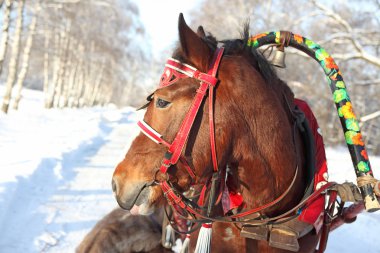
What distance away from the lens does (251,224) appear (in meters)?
1.84

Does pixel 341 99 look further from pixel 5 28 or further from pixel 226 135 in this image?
pixel 5 28

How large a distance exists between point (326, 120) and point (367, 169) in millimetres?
16531

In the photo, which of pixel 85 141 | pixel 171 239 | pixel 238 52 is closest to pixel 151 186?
pixel 238 52

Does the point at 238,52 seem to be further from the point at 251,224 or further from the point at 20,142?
the point at 20,142

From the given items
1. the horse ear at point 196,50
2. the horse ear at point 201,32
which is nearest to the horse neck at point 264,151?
the horse ear at point 196,50

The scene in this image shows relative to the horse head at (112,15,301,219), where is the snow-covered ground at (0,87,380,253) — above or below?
below

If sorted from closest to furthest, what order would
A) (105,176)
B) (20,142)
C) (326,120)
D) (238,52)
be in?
1. (238,52)
2. (105,176)
3. (20,142)
4. (326,120)

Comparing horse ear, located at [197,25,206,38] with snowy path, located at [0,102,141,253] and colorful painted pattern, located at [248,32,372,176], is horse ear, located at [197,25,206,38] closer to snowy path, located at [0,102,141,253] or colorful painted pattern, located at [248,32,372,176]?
colorful painted pattern, located at [248,32,372,176]

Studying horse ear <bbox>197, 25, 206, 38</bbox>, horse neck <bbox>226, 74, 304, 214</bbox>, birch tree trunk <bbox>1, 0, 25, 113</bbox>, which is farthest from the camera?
birch tree trunk <bbox>1, 0, 25, 113</bbox>

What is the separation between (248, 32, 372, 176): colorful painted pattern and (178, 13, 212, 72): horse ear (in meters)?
0.41

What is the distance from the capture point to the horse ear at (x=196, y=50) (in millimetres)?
1608

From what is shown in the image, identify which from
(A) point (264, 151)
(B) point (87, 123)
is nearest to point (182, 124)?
(A) point (264, 151)

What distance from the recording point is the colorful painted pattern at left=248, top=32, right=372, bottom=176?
6.51 ft

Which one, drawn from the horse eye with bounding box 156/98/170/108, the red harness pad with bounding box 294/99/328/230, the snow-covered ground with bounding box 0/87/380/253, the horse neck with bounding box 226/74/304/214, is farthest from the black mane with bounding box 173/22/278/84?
the snow-covered ground with bounding box 0/87/380/253
